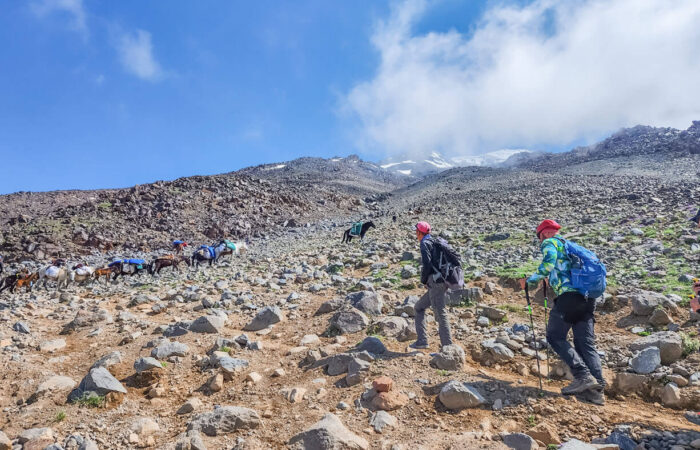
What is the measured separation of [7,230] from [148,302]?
878 inches

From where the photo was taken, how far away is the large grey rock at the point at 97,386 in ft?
16.5

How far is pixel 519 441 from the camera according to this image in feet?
12.1

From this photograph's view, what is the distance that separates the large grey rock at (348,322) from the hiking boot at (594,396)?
3.70m

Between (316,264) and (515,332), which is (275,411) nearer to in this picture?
(515,332)

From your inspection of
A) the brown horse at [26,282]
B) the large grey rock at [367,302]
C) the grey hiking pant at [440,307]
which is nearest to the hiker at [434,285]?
the grey hiking pant at [440,307]

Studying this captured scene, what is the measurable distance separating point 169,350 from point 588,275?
601 cm

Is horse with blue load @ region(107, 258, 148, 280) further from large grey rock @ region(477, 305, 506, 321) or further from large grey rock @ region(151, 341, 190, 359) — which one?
large grey rock @ region(477, 305, 506, 321)

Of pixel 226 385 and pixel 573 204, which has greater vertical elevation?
pixel 573 204

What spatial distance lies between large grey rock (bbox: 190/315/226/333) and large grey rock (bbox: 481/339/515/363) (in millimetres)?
4788

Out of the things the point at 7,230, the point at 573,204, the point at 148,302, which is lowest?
the point at 148,302

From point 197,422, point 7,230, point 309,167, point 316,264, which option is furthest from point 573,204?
point 309,167

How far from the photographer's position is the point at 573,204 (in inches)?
795

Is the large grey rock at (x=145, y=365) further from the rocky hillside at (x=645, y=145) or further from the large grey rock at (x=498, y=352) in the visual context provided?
the rocky hillside at (x=645, y=145)

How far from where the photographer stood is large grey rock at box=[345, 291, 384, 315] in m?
8.03
